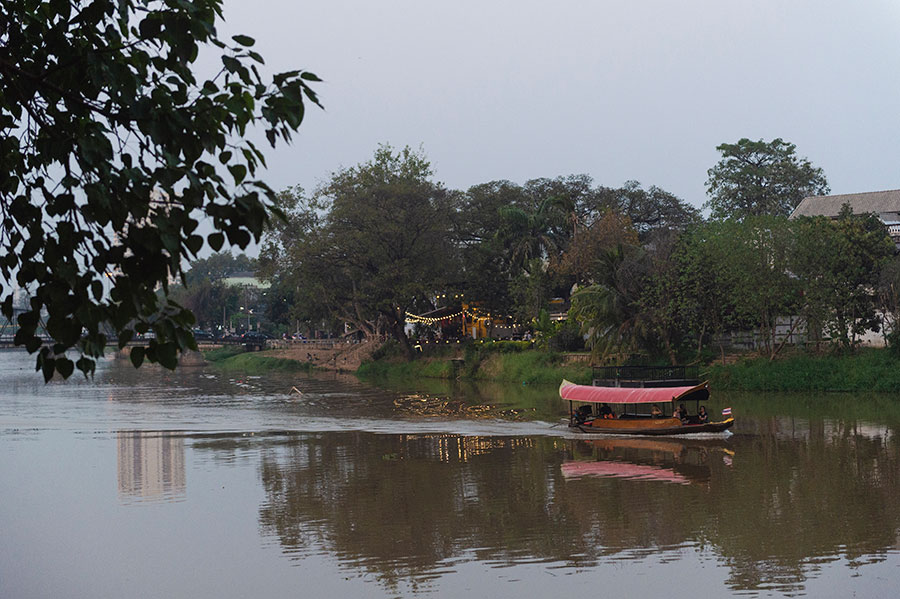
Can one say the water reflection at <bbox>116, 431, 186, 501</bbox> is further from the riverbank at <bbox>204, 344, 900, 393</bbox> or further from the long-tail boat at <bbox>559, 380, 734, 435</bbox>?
the riverbank at <bbox>204, 344, 900, 393</bbox>

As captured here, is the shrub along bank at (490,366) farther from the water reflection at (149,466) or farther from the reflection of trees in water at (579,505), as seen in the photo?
the water reflection at (149,466)

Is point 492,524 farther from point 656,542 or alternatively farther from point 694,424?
point 694,424

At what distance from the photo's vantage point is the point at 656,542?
1556cm

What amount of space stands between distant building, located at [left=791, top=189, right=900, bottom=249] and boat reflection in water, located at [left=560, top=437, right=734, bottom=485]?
35.2 metres

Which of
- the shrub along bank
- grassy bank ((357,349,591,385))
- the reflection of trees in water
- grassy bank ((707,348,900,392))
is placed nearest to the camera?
the reflection of trees in water

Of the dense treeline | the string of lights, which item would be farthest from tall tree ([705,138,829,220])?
the string of lights

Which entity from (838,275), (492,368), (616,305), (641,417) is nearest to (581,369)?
(616,305)

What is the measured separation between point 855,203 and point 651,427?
39.2m

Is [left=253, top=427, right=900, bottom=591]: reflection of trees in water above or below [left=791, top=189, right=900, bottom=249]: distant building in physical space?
below

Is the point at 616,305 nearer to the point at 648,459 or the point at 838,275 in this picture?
the point at 838,275

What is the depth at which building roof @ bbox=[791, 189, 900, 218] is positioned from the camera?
58.7 m

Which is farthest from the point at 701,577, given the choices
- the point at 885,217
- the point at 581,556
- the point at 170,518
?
the point at 885,217

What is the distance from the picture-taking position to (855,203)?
198 feet

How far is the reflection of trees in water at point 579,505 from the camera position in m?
14.9
